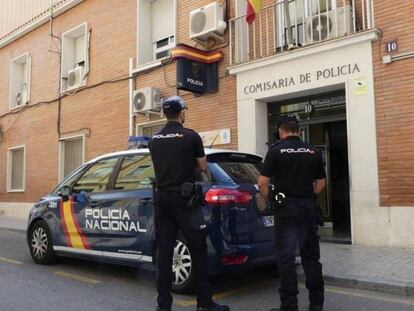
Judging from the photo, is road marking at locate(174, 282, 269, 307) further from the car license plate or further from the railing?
the railing

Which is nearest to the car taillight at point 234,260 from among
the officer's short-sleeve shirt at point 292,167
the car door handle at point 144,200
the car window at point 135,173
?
the officer's short-sleeve shirt at point 292,167

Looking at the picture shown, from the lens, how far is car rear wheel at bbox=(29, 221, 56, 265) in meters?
7.70

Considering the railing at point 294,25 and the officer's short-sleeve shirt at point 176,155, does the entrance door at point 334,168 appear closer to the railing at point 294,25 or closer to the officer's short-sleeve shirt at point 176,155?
the railing at point 294,25

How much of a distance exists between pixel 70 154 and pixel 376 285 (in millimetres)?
12023

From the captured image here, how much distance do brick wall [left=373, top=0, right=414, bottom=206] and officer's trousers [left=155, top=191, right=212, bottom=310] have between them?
4815mm

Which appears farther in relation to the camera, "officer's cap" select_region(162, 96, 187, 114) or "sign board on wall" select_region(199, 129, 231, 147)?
"sign board on wall" select_region(199, 129, 231, 147)

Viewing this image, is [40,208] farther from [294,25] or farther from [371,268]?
[294,25]

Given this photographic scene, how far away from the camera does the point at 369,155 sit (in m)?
8.73

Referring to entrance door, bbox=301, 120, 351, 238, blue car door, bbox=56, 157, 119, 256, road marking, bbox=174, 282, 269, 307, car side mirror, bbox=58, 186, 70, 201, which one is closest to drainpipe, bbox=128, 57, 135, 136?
entrance door, bbox=301, 120, 351, 238

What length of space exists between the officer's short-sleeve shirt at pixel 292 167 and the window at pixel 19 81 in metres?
15.3

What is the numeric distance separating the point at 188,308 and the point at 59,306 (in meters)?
1.39

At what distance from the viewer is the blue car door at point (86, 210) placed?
6.80 m

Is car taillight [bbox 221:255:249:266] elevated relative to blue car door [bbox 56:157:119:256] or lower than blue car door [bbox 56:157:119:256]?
lower

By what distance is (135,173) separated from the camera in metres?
6.50
